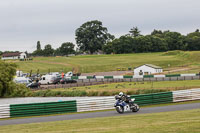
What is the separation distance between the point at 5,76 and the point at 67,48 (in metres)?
143

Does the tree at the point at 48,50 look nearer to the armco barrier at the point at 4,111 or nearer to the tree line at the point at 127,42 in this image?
the tree line at the point at 127,42

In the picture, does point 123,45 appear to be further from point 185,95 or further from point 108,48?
point 185,95

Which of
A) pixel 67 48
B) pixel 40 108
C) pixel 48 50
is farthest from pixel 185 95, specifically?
pixel 48 50

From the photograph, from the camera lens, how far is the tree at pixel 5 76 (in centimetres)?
4919

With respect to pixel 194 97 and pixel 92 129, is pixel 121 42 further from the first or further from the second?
pixel 92 129

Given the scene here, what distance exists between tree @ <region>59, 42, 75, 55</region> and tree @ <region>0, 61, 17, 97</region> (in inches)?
5507

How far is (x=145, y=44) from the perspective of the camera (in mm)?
151250

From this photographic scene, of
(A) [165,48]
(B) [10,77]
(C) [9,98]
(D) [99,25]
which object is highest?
(D) [99,25]

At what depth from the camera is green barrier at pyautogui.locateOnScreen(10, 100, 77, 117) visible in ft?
80.4

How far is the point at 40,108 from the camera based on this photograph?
973 inches

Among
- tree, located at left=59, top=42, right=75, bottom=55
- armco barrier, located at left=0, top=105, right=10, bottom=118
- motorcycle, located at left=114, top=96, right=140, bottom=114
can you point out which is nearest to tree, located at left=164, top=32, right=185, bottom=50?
tree, located at left=59, top=42, right=75, bottom=55

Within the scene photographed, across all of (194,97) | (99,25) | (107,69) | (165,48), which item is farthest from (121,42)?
(194,97)

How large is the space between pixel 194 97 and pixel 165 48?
128352 millimetres

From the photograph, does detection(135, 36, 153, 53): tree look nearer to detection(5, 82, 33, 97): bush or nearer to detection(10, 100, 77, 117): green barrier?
detection(5, 82, 33, 97): bush
